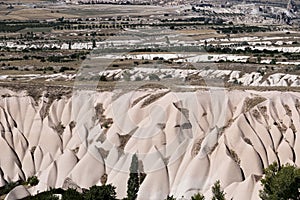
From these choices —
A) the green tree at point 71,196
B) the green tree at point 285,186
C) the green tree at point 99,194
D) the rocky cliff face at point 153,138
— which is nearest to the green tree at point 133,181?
the rocky cliff face at point 153,138

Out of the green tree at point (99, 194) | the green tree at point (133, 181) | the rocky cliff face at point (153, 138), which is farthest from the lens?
the rocky cliff face at point (153, 138)

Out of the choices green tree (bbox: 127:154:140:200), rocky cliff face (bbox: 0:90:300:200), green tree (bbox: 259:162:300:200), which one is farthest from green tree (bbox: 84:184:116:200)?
green tree (bbox: 259:162:300:200)

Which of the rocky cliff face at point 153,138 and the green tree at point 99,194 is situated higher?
the green tree at point 99,194

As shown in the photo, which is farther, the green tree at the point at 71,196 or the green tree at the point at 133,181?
the green tree at the point at 133,181

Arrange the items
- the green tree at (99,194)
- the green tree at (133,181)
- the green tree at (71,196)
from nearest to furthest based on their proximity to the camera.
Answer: the green tree at (71,196) → the green tree at (99,194) → the green tree at (133,181)

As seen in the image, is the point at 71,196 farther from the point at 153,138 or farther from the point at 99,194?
the point at 153,138

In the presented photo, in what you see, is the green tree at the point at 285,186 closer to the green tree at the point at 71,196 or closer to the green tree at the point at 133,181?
the green tree at the point at 133,181
